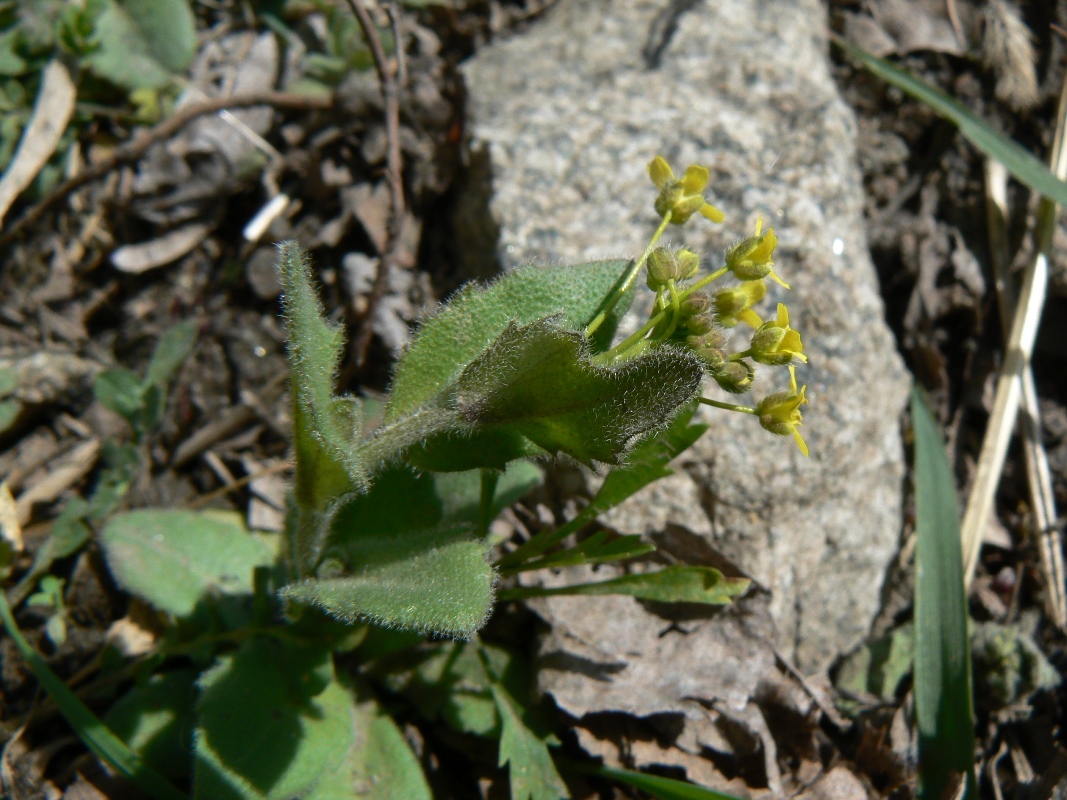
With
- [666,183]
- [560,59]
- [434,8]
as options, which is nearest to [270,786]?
[666,183]

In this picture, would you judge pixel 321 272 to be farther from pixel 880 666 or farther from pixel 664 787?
pixel 880 666

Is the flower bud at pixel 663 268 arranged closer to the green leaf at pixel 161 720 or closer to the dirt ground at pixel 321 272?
the dirt ground at pixel 321 272

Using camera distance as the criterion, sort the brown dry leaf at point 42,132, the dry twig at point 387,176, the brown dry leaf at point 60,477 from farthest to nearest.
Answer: the brown dry leaf at point 42,132
the dry twig at point 387,176
the brown dry leaf at point 60,477

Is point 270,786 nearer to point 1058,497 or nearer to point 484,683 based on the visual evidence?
point 484,683

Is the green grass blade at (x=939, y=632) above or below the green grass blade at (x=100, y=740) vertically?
below

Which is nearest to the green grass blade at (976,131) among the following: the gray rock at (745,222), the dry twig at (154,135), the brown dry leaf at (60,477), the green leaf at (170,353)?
the gray rock at (745,222)

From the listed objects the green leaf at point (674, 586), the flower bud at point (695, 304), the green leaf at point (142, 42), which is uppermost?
the green leaf at point (142, 42)
